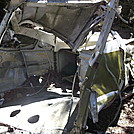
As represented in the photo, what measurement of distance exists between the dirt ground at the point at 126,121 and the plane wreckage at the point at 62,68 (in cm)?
12

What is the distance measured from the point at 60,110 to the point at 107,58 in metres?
1.28

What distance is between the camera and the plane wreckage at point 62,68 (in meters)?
2.84

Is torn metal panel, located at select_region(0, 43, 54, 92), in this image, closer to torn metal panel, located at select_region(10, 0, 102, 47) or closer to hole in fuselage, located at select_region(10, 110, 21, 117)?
torn metal panel, located at select_region(10, 0, 102, 47)

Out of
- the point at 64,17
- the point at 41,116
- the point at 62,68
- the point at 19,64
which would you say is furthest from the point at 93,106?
the point at 62,68

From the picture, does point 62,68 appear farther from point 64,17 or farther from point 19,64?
point 64,17

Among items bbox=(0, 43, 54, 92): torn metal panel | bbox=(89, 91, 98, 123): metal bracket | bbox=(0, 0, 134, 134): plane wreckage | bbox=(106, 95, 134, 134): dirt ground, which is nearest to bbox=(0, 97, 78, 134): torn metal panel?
bbox=(0, 0, 134, 134): plane wreckage

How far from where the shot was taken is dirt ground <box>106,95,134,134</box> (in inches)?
149

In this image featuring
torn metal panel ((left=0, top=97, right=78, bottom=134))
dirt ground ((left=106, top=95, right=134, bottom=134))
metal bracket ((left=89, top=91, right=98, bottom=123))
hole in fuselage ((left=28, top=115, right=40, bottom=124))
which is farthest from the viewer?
dirt ground ((left=106, top=95, right=134, bottom=134))

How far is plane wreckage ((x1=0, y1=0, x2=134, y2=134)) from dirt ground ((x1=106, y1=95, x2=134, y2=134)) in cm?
12

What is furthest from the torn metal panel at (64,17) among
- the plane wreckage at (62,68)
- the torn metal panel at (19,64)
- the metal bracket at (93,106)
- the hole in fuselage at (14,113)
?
the hole in fuselage at (14,113)

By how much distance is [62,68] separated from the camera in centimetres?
595

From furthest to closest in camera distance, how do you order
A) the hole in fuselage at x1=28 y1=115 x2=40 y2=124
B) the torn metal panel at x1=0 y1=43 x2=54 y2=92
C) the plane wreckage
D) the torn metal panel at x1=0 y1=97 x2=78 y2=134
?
the torn metal panel at x1=0 y1=43 x2=54 y2=92 → the hole in fuselage at x1=28 y1=115 x2=40 y2=124 → the torn metal panel at x1=0 y1=97 x2=78 y2=134 → the plane wreckage

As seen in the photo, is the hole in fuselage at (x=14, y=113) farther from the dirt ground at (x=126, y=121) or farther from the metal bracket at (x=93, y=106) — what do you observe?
the dirt ground at (x=126, y=121)

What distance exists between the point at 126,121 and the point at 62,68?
255 cm
